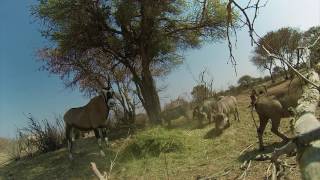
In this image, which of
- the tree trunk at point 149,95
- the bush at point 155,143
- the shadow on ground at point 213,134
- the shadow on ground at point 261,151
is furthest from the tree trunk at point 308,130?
the tree trunk at point 149,95

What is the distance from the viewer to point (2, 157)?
2139 cm

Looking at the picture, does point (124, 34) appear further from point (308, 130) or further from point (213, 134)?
point (308, 130)

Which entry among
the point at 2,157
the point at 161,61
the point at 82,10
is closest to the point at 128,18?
the point at 82,10

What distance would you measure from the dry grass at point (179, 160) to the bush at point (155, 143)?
11cm

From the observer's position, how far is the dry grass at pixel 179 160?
11711mm

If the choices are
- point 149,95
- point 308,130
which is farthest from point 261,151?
point 149,95

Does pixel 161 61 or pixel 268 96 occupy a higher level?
pixel 161 61

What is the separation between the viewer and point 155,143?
1389 cm

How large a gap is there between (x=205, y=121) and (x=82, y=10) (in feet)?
18.2

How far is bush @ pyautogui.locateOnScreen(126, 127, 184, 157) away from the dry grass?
11 centimetres

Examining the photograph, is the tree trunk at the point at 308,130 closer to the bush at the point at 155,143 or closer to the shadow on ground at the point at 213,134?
the bush at the point at 155,143

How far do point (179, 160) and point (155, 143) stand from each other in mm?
1089

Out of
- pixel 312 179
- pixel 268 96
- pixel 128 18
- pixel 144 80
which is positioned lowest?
pixel 312 179

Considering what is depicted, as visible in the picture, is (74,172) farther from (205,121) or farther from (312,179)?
(312,179)
